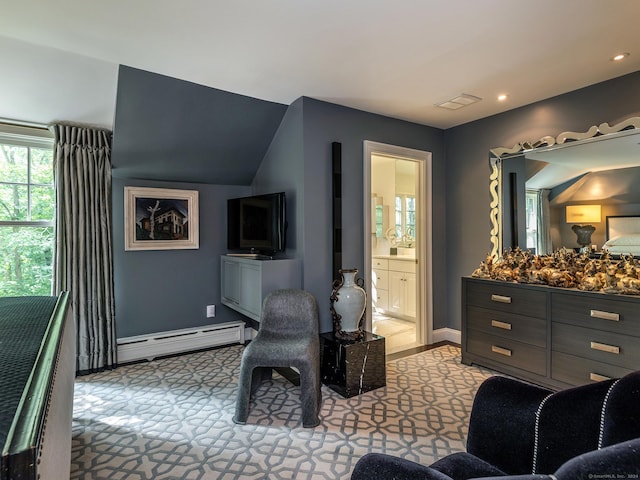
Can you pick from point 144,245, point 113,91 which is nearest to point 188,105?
point 113,91

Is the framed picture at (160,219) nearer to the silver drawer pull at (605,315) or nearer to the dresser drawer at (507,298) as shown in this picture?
the dresser drawer at (507,298)

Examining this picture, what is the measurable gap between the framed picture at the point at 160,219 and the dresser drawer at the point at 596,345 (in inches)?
134

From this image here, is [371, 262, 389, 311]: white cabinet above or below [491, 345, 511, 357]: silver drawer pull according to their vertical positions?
above

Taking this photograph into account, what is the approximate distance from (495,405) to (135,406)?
243cm

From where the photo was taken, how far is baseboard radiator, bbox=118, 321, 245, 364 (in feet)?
11.3

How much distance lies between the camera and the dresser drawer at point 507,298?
109 inches

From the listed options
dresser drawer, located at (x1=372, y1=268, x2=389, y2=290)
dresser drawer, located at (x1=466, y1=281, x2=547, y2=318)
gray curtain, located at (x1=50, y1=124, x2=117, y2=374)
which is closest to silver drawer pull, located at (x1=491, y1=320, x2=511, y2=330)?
dresser drawer, located at (x1=466, y1=281, x2=547, y2=318)

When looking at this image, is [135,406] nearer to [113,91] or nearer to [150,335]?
[150,335]

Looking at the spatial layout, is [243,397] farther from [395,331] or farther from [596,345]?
[395,331]

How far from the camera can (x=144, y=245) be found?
11.8 feet

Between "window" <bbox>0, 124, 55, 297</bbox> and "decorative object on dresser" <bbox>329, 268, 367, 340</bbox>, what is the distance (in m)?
2.61

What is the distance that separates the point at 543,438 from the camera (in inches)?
44.8

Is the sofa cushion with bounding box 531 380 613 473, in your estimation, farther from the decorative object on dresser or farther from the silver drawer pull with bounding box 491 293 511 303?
the silver drawer pull with bounding box 491 293 511 303

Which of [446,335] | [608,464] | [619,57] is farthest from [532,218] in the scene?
[608,464]
